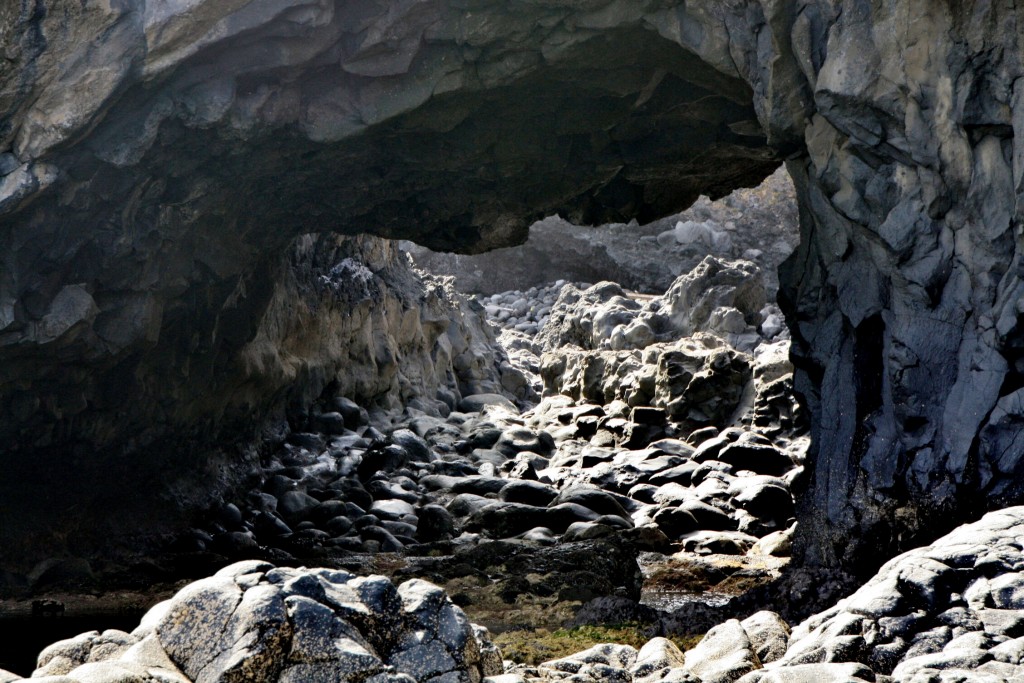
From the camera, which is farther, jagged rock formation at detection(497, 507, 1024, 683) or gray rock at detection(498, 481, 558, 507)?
gray rock at detection(498, 481, 558, 507)

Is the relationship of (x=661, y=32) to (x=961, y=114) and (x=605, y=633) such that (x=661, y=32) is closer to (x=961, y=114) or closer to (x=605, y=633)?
(x=961, y=114)

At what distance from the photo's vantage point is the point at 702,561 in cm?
1580

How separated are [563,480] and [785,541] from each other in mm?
7577

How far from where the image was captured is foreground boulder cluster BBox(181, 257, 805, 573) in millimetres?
17641

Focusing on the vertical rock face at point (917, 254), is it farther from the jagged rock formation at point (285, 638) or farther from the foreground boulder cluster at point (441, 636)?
the jagged rock formation at point (285, 638)

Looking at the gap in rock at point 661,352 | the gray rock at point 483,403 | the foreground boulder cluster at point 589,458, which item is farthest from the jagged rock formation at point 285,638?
the gray rock at point 483,403

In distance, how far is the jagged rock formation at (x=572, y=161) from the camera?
1031 centimetres

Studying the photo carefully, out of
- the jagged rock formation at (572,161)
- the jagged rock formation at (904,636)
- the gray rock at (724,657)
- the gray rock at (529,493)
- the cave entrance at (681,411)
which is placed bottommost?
the cave entrance at (681,411)

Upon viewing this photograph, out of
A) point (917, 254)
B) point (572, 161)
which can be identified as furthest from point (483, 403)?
point (917, 254)

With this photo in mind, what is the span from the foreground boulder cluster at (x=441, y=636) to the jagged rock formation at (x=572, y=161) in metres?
2.70

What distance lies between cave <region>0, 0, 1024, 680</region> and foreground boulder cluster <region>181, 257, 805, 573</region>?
2.57 m

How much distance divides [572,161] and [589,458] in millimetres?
9471

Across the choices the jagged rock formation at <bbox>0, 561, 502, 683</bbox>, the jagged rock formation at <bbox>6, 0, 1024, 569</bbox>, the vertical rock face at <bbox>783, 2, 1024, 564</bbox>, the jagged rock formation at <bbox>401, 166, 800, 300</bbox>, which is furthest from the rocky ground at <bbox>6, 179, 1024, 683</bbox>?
the jagged rock formation at <bbox>401, 166, 800, 300</bbox>

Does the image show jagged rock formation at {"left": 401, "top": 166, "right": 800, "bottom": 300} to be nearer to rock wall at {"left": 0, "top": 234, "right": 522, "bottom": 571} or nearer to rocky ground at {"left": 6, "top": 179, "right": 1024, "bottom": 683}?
rocky ground at {"left": 6, "top": 179, "right": 1024, "bottom": 683}
